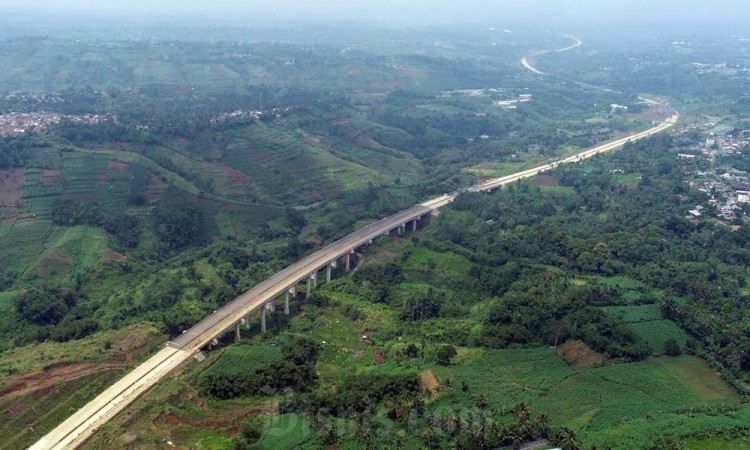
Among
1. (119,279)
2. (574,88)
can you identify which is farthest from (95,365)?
(574,88)

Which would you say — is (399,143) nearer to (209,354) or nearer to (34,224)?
(34,224)

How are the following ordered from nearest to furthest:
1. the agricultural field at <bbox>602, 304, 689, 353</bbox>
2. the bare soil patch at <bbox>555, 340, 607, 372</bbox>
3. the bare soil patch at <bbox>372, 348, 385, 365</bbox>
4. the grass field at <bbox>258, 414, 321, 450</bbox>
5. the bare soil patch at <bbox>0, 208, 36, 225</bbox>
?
the grass field at <bbox>258, 414, 321, 450</bbox>, the bare soil patch at <bbox>555, 340, 607, 372</bbox>, the agricultural field at <bbox>602, 304, 689, 353</bbox>, the bare soil patch at <bbox>372, 348, 385, 365</bbox>, the bare soil patch at <bbox>0, 208, 36, 225</bbox>

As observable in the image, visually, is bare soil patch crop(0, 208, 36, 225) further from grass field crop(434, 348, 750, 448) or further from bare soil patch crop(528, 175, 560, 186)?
bare soil patch crop(528, 175, 560, 186)

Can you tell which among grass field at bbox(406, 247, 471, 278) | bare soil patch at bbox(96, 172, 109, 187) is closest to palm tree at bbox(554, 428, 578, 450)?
grass field at bbox(406, 247, 471, 278)

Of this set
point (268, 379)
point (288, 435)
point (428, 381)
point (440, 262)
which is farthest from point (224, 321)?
point (440, 262)

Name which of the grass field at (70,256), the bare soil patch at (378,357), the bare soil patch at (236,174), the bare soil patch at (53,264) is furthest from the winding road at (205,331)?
the bare soil patch at (236,174)

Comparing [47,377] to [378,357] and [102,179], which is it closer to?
[378,357]
